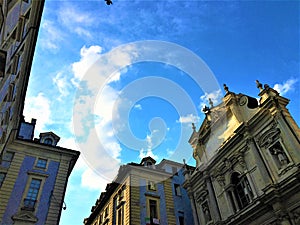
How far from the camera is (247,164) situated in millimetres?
22297

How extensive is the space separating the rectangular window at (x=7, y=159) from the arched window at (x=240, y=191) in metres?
20.9

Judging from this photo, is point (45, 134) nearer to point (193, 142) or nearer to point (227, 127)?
point (193, 142)

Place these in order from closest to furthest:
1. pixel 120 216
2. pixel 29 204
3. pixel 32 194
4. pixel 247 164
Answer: pixel 29 204, pixel 32 194, pixel 247 164, pixel 120 216

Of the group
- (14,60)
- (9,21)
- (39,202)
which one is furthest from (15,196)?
(9,21)

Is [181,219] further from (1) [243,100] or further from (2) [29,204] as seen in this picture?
(2) [29,204]

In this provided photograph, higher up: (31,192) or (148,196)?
(148,196)

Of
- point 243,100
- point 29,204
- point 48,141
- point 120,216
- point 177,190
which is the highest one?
point 243,100

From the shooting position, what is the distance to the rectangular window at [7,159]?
2266cm

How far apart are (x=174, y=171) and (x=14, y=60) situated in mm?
24687

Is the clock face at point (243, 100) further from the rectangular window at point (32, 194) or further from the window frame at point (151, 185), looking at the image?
the rectangular window at point (32, 194)

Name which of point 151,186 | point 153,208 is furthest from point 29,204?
point 151,186

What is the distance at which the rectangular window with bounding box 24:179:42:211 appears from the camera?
20734 millimetres

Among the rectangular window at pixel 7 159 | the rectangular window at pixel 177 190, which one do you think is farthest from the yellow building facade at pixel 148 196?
the rectangular window at pixel 7 159

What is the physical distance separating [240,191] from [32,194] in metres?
18.5
